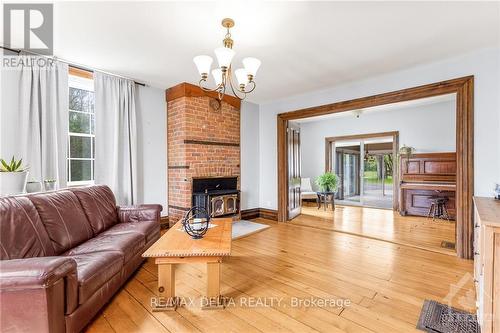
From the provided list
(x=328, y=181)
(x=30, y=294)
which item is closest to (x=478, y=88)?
(x=328, y=181)

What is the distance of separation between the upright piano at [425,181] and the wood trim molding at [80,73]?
21.2ft

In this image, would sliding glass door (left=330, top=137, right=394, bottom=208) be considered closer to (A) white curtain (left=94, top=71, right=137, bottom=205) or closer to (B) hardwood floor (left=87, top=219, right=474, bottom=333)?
(B) hardwood floor (left=87, top=219, right=474, bottom=333)

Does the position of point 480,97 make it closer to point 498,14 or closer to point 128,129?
point 498,14

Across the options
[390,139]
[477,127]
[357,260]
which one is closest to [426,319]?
[357,260]

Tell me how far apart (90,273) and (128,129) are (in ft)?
8.49

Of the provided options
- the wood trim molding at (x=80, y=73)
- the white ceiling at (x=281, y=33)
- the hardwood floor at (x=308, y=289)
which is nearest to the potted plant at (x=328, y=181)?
the hardwood floor at (x=308, y=289)

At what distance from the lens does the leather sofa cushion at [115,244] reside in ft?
6.91

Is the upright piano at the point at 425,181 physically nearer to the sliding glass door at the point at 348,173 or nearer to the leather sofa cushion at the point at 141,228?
the sliding glass door at the point at 348,173

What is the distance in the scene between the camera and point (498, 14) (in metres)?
2.15

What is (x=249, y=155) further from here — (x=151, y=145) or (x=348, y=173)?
(x=348, y=173)

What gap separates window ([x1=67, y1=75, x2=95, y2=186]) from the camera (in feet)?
11.3

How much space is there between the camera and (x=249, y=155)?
5.22 metres

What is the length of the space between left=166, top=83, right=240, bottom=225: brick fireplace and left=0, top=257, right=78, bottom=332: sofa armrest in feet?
8.70

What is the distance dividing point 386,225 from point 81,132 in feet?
18.4
